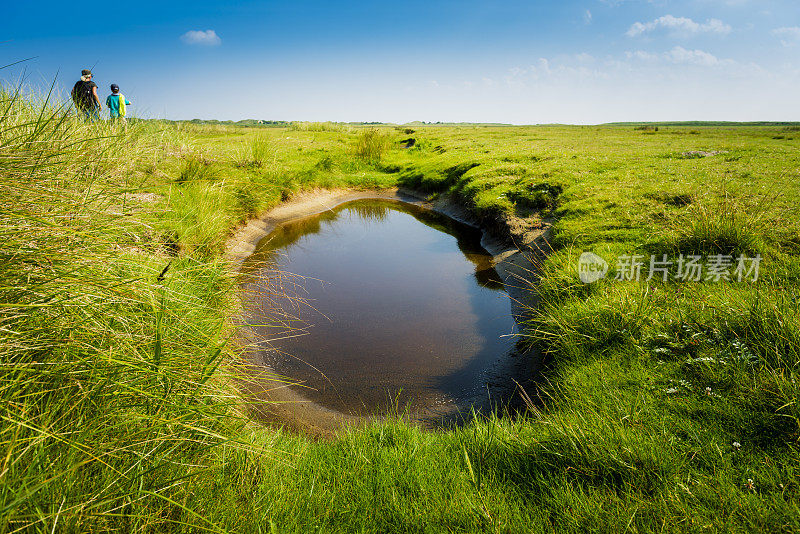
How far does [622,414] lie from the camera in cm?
367

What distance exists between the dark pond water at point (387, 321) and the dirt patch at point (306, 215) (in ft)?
0.99

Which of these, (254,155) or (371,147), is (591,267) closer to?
(254,155)

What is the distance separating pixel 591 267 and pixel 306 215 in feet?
44.6

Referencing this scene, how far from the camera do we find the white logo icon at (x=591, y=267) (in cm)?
693

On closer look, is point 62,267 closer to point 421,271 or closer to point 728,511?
point 728,511

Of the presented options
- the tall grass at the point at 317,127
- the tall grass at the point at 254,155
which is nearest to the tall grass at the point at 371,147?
the tall grass at the point at 254,155

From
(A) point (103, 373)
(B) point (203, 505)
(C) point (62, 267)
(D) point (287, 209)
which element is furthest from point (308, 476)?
(D) point (287, 209)

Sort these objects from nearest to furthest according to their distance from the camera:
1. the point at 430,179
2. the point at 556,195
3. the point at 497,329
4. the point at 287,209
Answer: the point at 497,329 → the point at 556,195 → the point at 287,209 → the point at 430,179

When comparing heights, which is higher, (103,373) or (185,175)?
(185,175)

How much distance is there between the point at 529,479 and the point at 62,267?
3848mm

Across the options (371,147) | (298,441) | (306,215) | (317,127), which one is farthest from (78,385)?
(317,127)

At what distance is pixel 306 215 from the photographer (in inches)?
703

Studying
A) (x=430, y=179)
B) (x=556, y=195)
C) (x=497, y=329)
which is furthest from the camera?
(x=430, y=179)

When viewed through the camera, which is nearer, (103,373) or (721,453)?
(103,373)
